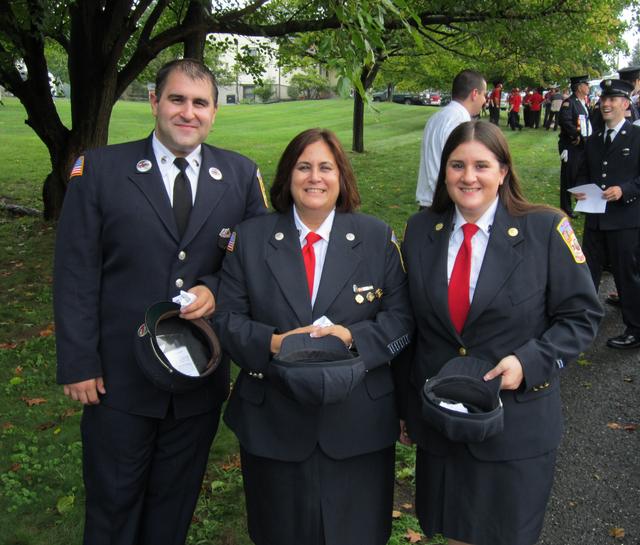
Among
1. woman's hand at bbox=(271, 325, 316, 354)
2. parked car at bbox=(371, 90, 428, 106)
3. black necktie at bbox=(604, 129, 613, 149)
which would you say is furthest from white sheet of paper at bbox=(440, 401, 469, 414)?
parked car at bbox=(371, 90, 428, 106)

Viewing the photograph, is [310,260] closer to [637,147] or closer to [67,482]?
[67,482]

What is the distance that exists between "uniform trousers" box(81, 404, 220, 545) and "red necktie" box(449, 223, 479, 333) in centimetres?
119

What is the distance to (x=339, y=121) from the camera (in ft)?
111

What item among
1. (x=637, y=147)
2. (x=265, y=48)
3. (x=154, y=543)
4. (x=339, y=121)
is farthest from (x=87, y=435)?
(x=339, y=121)

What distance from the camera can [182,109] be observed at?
100.0 inches

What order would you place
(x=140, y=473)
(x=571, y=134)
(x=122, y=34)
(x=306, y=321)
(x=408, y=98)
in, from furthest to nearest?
1. (x=408, y=98)
2. (x=571, y=134)
3. (x=122, y=34)
4. (x=140, y=473)
5. (x=306, y=321)

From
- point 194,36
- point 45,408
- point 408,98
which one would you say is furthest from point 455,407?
point 408,98

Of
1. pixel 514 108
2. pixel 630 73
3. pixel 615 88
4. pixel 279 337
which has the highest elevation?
pixel 514 108

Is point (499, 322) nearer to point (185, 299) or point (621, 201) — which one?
point (185, 299)

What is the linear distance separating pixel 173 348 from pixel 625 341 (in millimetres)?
4752

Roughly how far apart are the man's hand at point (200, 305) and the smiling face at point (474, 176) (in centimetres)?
104

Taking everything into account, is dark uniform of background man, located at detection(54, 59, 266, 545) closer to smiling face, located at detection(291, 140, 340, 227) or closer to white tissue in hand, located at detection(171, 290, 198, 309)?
white tissue in hand, located at detection(171, 290, 198, 309)

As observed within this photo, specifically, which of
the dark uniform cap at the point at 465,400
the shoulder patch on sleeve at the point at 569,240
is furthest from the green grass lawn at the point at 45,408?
the shoulder patch on sleeve at the point at 569,240

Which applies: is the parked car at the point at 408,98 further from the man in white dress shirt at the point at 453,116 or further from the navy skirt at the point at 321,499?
the navy skirt at the point at 321,499
